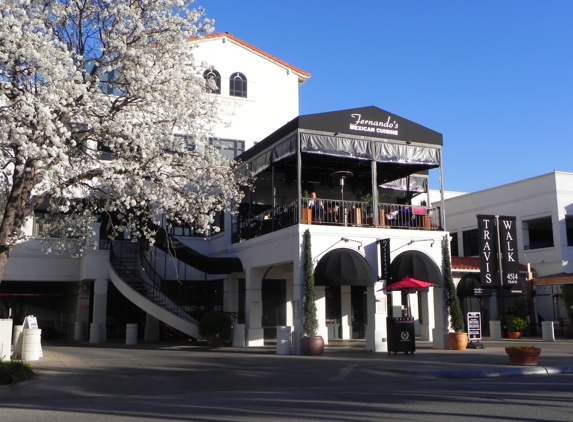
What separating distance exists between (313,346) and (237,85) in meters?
18.1

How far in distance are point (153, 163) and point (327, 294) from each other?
48.0 ft

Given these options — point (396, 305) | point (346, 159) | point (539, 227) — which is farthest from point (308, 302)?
point (539, 227)

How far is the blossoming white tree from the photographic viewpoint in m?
13.4

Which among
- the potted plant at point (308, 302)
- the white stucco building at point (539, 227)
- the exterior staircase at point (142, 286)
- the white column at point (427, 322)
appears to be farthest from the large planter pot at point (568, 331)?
the exterior staircase at point (142, 286)

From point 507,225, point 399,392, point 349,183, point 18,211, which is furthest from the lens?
point 349,183

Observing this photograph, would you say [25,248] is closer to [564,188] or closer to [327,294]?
[327,294]

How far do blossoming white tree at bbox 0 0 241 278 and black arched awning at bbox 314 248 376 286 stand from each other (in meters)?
4.58

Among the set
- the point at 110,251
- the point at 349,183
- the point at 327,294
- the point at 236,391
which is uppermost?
the point at 349,183

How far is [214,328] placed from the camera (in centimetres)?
2314

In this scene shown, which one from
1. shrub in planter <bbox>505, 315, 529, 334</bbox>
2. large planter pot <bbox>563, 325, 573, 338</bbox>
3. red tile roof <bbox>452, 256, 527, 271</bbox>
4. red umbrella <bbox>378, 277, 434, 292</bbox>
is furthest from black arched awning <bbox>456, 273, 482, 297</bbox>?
red umbrella <bbox>378, 277, 434, 292</bbox>

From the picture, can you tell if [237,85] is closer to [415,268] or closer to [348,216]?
[348,216]

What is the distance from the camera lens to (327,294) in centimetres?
2825

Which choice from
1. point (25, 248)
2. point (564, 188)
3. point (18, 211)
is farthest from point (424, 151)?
point (25, 248)

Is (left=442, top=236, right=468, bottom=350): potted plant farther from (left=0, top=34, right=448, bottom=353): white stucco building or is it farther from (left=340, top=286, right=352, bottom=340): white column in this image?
(left=340, top=286, right=352, bottom=340): white column
